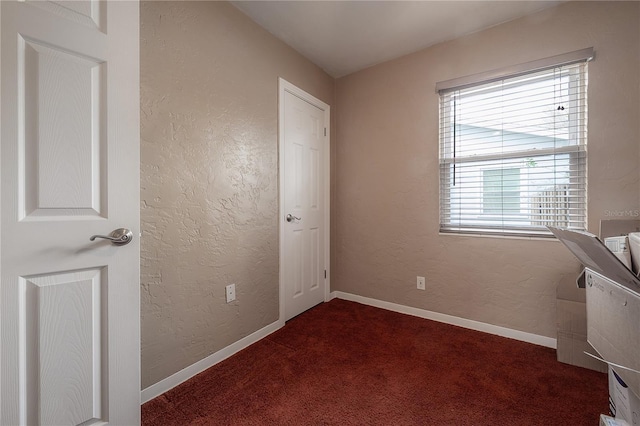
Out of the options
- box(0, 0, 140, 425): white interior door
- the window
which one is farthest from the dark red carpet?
the window

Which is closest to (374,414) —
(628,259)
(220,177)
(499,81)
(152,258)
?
(628,259)

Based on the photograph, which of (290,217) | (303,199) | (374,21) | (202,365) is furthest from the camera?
(303,199)

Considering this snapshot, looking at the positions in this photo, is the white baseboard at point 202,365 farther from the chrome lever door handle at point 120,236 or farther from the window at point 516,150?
the window at point 516,150

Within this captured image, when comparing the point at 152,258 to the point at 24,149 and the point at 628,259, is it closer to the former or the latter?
the point at 24,149

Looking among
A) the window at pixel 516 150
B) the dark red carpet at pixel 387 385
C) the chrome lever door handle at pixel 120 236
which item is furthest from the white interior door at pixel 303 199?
the chrome lever door handle at pixel 120 236

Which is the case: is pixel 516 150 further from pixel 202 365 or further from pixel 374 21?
pixel 202 365

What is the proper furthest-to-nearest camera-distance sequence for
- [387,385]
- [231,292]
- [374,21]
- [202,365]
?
1. [374,21]
2. [231,292]
3. [202,365]
4. [387,385]

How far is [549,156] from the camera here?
79.6 inches

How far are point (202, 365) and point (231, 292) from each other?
1.55ft

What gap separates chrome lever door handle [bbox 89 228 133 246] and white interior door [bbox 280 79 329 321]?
4.44 feet

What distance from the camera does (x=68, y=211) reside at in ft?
3.19

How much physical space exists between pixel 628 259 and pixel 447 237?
4.67ft

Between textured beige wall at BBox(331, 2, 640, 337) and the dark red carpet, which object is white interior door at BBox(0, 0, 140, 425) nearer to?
the dark red carpet

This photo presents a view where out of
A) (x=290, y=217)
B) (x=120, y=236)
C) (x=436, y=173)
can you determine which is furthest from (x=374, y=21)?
(x=120, y=236)
